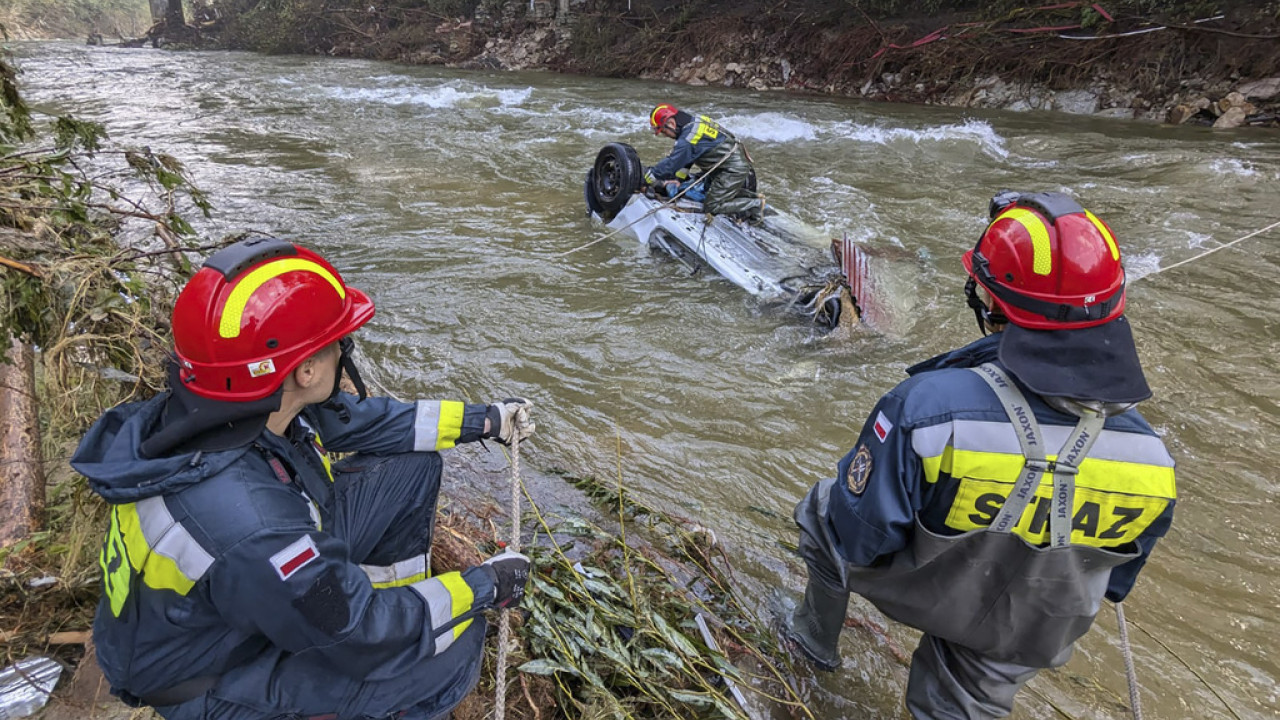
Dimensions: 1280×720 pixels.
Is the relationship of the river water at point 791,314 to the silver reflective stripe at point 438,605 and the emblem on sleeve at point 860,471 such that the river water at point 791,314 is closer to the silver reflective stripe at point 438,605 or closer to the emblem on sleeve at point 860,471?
the emblem on sleeve at point 860,471

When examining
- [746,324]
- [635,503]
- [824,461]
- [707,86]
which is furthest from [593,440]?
[707,86]

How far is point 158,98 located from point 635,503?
17.0 metres

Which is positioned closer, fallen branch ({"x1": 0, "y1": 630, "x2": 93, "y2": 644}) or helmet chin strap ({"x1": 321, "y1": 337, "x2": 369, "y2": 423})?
helmet chin strap ({"x1": 321, "y1": 337, "x2": 369, "y2": 423})

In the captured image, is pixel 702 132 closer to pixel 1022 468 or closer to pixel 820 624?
pixel 820 624

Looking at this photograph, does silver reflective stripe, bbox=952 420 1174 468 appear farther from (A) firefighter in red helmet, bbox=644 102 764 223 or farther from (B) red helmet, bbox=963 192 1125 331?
(A) firefighter in red helmet, bbox=644 102 764 223

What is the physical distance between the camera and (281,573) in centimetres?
121

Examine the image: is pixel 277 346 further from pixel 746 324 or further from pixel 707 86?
pixel 707 86

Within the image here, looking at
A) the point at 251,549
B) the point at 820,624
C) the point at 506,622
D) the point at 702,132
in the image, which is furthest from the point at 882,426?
the point at 702,132

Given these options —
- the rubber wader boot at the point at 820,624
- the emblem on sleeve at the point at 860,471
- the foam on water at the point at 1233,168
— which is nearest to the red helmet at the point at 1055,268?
the emblem on sleeve at the point at 860,471

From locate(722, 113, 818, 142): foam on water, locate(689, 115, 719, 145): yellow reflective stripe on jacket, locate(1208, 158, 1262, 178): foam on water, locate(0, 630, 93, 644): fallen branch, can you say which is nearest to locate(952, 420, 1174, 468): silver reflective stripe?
locate(0, 630, 93, 644): fallen branch

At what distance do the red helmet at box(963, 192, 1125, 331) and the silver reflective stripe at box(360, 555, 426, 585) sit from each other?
183 centimetres

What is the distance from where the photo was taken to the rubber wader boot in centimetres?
223

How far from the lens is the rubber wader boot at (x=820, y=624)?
2.23m

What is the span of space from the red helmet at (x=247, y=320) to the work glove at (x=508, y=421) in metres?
0.75
